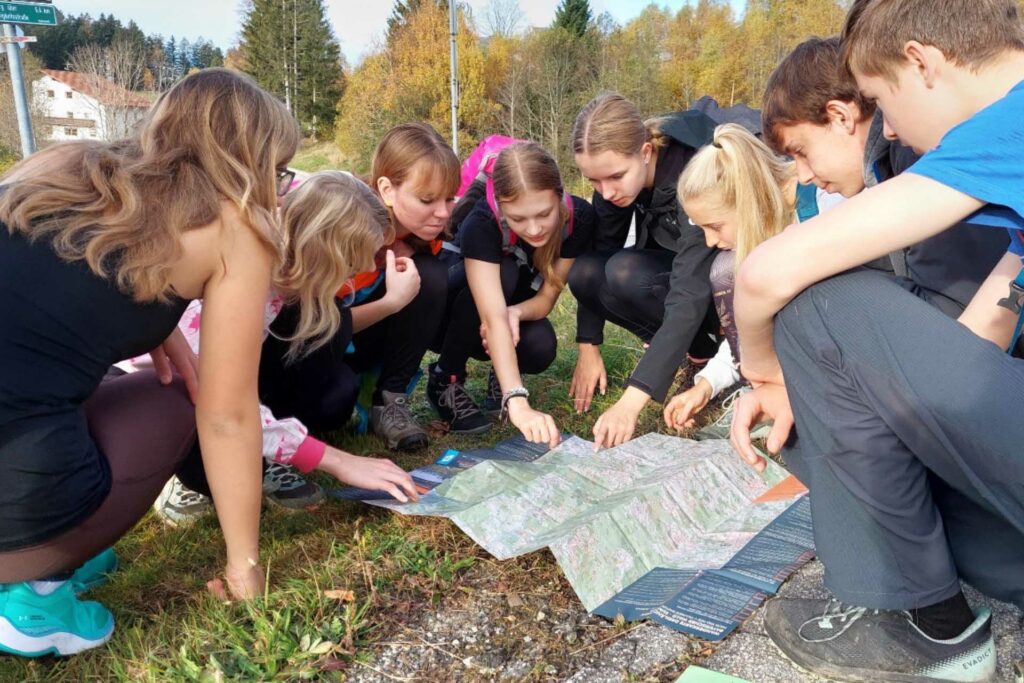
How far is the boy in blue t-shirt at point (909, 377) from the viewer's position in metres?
1.16

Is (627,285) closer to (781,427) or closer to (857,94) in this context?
(857,94)

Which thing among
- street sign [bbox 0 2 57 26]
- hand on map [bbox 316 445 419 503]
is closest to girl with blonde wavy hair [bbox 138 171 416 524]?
hand on map [bbox 316 445 419 503]

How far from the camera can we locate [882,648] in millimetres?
1312

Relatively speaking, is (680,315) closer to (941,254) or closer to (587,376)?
(587,376)

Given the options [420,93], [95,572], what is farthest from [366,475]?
[420,93]

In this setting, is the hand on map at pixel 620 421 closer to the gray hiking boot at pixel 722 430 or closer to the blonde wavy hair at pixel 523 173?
the gray hiking boot at pixel 722 430

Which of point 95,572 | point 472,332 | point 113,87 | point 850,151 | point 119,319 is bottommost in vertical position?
point 95,572

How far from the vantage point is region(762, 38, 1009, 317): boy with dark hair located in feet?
5.75

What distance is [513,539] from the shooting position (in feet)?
5.96

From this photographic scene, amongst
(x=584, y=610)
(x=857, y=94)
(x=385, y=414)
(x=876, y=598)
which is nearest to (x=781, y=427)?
(x=876, y=598)

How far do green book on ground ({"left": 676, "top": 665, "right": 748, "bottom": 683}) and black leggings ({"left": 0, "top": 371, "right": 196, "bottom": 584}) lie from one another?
1115mm

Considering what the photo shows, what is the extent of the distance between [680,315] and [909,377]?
4.37 feet

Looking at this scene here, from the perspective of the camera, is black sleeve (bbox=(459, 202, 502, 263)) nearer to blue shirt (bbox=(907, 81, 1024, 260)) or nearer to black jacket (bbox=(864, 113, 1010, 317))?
black jacket (bbox=(864, 113, 1010, 317))

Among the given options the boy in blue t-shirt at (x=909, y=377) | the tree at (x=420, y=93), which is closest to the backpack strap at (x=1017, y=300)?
the boy in blue t-shirt at (x=909, y=377)
